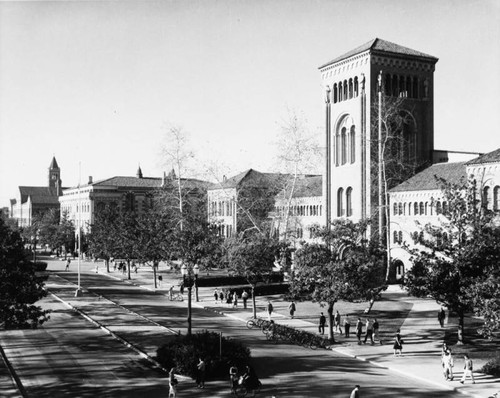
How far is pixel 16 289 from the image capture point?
26.5m

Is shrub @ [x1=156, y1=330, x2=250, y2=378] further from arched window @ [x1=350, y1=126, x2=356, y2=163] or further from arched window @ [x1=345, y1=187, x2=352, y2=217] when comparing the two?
arched window @ [x1=350, y1=126, x2=356, y2=163]

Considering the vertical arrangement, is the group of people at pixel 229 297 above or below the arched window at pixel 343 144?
below

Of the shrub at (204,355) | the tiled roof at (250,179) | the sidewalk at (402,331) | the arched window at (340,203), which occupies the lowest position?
the sidewalk at (402,331)

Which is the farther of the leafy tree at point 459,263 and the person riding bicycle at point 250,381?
the leafy tree at point 459,263

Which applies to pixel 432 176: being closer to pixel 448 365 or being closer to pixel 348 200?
pixel 348 200

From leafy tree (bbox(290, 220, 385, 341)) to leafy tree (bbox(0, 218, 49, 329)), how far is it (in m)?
14.2

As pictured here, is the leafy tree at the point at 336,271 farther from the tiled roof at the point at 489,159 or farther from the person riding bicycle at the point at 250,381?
the tiled roof at the point at 489,159

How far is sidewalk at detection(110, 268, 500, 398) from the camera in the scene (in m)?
25.0

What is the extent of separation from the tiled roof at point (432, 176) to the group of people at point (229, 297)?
21999mm

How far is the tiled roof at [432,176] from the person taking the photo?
5738 centimetres

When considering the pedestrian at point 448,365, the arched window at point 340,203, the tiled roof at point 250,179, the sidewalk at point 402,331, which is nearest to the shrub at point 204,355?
the sidewalk at point 402,331

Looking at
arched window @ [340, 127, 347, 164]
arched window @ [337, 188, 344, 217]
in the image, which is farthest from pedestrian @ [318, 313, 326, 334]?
arched window @ [340, 127, 347, 164]

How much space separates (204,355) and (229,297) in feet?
75.5

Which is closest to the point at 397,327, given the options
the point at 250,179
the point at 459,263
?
the point at 459,263
